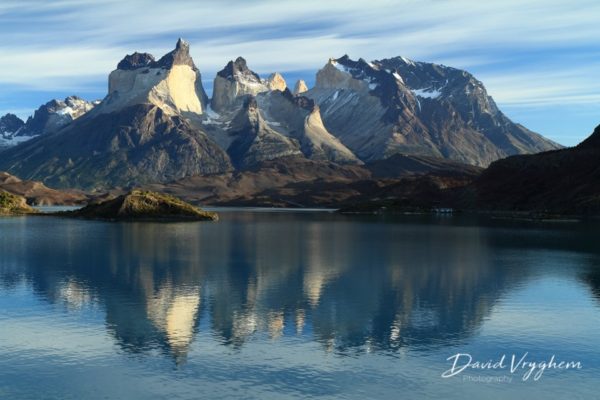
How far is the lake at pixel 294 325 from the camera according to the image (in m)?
45.6

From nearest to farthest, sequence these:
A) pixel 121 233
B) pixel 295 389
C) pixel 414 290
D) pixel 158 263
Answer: pixel 295 389 → pixel 414 290 → pixel 158 263 → pixel 121 233

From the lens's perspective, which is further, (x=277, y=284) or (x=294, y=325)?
(x=277, y=284)

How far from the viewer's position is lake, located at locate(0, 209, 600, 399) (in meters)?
45.6

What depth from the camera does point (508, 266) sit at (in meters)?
109

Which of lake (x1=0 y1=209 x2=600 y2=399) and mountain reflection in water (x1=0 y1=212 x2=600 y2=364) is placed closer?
lake (x1=0 y1=209 x2=600 y2=399)

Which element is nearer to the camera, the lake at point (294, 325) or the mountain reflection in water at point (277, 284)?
the lake at point (294, 325)

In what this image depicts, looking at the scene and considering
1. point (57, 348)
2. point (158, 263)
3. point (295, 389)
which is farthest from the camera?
point (158, 263)

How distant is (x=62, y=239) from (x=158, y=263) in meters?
56.5

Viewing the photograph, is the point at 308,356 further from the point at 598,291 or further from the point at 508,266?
the point at 508,266

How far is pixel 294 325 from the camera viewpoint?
61.8 meters

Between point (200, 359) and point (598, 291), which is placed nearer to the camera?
point (200, 359)

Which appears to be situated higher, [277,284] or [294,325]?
[277,284]

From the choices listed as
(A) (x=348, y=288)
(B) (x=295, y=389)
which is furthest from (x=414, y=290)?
(B) (x=295, y=389)

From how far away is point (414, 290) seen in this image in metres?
82.9
